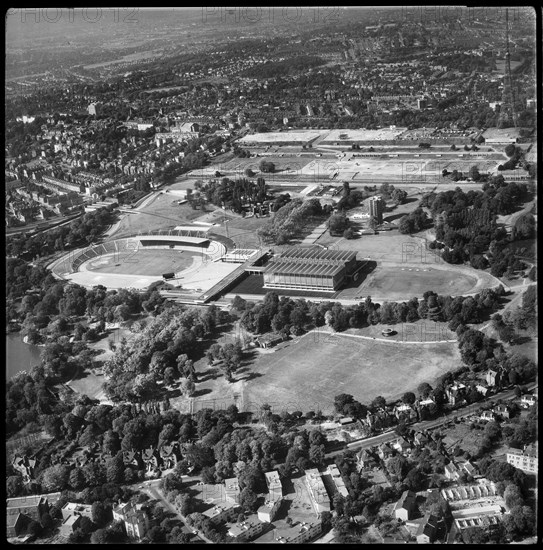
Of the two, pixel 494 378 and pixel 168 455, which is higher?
pixel 494 378

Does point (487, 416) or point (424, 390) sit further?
point (424, 390)

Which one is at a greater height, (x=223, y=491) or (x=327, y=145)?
(x=327, y=145)

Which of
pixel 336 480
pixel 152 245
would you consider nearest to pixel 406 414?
pixel 336 480

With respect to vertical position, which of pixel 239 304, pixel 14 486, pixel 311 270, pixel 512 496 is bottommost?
pixel 14 486

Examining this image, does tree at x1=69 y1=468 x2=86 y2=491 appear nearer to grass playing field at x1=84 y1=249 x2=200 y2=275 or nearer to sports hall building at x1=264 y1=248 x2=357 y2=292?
sports hall building at x1=264 y1=248 x2=357 y2=292

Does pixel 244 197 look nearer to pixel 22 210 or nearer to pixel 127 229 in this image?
pixel 127 229

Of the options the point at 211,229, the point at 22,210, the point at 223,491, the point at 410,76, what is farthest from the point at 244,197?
the point at 410,76

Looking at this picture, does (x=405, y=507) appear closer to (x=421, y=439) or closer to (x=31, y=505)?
(x=421, y=439)
